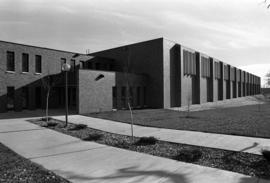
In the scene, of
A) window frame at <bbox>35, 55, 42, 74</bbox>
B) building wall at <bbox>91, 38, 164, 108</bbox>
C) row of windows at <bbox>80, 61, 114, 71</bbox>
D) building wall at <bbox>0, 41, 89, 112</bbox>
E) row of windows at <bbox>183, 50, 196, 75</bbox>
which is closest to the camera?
building wall at <bbox>0, 41, 89, 112</bbox>

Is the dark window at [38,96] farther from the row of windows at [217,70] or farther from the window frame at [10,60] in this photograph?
the row of windows at [217,70]

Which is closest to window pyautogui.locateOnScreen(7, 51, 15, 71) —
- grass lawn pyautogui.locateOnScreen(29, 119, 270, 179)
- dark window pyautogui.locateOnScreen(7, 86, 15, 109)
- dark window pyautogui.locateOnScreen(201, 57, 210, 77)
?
dark window pyautogui.locateOnScreen(7, 86, 15, 109)

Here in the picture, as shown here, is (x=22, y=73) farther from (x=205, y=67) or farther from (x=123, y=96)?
(x=205, y=67)

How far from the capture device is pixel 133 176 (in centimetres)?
500

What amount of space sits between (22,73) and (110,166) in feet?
68.4

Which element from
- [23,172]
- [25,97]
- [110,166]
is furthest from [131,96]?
[23,172]

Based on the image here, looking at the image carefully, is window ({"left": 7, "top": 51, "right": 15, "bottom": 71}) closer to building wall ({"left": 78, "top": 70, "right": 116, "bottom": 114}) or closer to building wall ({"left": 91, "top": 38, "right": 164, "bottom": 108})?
building wall ({"left": 78, "top": 70, "right": 116, "bottom": 114})

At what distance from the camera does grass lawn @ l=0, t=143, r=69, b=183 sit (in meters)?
4.94

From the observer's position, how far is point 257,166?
219 inches

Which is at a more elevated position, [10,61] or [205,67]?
[205,67]

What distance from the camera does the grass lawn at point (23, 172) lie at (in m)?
4.94

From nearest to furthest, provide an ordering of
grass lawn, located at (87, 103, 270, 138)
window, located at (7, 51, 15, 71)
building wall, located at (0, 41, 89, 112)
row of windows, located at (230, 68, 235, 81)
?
1. grass lawn, located at (87, 103, 270, 138)
2. building wall, located at (0, 41, 89, 112)
3. window, located at (7, 51, 15, 71)
4. row of windows, located at (230, 68, 235, 81)

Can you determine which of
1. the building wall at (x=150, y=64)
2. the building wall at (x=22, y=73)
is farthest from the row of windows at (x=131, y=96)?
the building wall at (x=22, y=73)

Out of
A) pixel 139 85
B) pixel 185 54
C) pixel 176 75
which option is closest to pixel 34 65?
pixel 139 85
